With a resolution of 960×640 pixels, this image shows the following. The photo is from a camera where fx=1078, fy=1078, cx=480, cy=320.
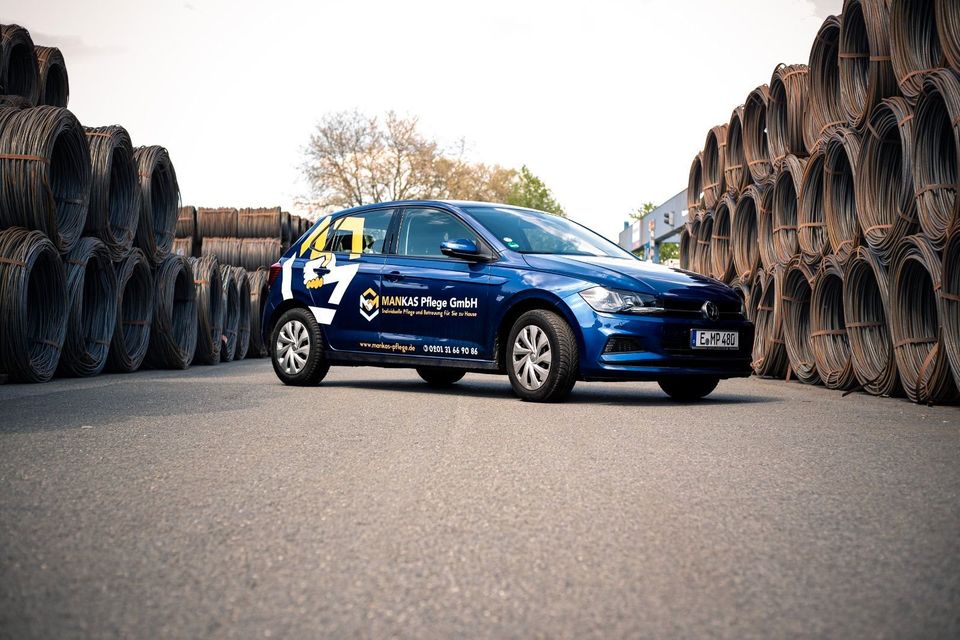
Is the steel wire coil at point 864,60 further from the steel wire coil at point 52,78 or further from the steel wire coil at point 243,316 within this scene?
the steel wire coil at point 243,316

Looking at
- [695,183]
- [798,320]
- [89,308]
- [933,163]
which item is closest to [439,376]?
[89,308]

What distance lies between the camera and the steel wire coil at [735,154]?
1609 cm

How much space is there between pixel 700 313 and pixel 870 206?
2.72 metres

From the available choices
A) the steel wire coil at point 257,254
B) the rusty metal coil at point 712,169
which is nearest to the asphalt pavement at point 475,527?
the rusty metal coil at point 712,169

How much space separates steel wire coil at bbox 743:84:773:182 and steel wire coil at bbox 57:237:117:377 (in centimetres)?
870

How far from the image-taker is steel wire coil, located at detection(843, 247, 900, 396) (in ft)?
34.8

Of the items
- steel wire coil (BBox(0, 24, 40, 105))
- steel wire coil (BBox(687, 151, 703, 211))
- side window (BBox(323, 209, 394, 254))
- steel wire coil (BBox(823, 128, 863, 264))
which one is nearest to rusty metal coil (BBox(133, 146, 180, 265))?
steel wire coil (BBox(0, 24, 40, 105))

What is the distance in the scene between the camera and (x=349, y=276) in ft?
34.9

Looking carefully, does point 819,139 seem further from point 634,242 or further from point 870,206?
point 634,242

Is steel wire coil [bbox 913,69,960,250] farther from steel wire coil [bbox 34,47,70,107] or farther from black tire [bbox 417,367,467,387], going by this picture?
steel wire coil [bbox 34,47,70,107]

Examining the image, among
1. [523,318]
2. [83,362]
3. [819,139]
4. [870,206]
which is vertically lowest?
[83,362]

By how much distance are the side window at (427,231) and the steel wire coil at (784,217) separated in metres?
5.21

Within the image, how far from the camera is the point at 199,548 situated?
3.64m

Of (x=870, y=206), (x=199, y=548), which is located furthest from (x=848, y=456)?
(x=870, y=206)
